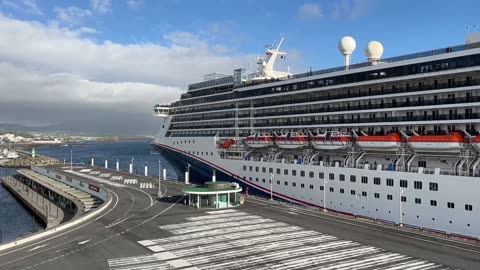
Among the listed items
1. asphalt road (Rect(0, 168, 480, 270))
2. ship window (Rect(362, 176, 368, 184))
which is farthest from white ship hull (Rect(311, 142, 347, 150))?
asphalt road (Rect(0, 168, 480, 270))

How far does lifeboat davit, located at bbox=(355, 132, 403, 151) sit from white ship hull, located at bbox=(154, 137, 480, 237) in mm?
2401

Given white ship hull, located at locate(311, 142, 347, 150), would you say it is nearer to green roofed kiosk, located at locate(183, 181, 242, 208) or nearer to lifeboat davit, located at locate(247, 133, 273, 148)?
lifeboat davit, located at locate(247, 133, 273, 148)

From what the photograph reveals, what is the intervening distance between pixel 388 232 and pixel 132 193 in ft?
102

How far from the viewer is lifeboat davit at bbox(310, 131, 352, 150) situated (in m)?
38.1

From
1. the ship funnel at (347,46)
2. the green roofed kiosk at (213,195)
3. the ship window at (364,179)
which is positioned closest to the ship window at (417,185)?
the ship window at (364,179)

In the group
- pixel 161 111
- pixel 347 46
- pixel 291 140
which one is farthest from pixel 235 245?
pixel 161 111

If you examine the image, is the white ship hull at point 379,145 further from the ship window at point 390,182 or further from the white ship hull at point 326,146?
the ship window at point 390,182

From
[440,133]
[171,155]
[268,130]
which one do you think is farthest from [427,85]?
[171,155]

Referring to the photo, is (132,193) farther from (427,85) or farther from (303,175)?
(427,85)

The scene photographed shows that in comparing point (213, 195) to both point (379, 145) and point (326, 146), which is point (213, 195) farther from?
point (379, 145)

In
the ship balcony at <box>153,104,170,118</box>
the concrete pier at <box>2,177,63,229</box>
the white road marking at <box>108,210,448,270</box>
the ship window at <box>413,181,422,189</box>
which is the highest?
the ship balcony at <box>153,104,170,118</box>

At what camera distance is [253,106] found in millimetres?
52062

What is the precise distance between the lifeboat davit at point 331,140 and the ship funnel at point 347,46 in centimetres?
960

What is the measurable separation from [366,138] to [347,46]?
43.7 ft
